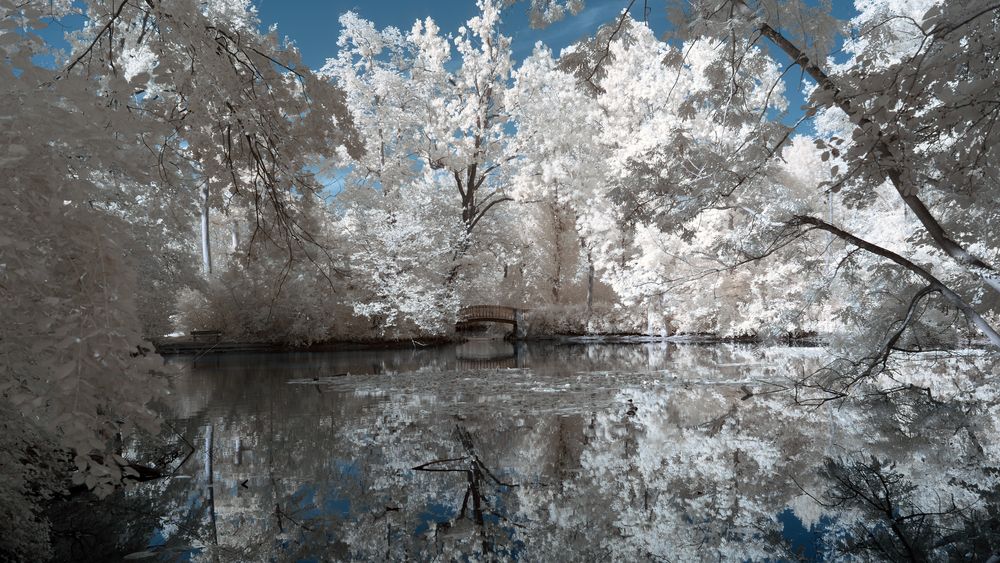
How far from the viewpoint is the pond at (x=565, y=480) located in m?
3.20

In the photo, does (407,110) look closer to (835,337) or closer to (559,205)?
(559,205)

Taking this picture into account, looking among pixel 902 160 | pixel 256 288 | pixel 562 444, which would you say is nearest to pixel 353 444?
pixel 562 444

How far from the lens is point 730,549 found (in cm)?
309

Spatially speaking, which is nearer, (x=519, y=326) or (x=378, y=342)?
(x=378, y=342)

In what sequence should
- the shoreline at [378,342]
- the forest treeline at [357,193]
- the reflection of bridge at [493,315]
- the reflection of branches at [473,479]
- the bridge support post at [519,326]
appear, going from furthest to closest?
the bridge support post at [519,326]
the reflection of bridge at [493,315]
the shoreline at [378,342]
the reflection of branches at [473,479]
the forest treeline at [357,193]

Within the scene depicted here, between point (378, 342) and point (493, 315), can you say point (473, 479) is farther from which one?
point (493, 315)

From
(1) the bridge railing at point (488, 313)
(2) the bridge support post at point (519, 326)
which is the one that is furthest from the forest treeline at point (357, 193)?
(2) the bridge support post at point (519, 326)

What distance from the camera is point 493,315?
76.6ft

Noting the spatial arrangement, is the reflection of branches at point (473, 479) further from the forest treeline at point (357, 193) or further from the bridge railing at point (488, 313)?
the bridge railing at point (488, 313)

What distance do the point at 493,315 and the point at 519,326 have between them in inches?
44.2

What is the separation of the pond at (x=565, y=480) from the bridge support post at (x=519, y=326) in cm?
1493

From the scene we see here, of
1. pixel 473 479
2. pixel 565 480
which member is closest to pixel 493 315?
pixel 473 479

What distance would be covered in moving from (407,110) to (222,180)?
1731cm

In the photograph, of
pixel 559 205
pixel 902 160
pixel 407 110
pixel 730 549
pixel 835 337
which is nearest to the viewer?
pixel 730 549
